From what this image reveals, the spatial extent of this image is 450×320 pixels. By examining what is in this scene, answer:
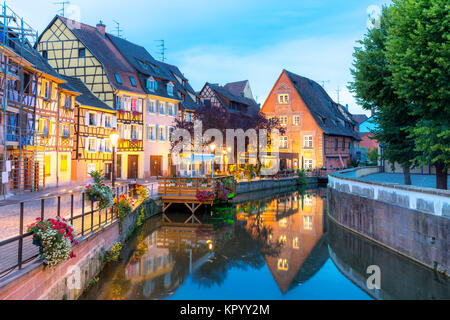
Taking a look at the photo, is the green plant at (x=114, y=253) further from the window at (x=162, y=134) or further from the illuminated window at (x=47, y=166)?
the window at (x=162, y=134)

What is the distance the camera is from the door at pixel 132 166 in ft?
114

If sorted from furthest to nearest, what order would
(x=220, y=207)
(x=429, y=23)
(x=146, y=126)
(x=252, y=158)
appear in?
(x=252, y=158), (x=146, y=126), (x=220, y=207), (x=429, y=23)

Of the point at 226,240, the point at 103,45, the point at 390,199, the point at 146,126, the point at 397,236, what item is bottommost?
the point at 226,240

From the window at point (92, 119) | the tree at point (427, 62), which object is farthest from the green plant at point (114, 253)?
the window at point (92, 119)

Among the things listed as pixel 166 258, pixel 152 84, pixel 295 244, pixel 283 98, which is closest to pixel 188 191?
pixel 295 244

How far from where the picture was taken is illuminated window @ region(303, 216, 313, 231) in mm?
18880

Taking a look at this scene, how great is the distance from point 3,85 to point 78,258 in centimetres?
1425

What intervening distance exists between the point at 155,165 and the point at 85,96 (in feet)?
31.8

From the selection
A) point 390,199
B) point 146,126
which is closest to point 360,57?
point 390,199

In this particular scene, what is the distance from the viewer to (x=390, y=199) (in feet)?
41.1

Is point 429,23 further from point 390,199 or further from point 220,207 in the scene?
point 220,207

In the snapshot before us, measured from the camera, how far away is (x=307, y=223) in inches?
790

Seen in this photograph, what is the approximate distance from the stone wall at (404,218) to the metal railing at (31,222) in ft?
30.0

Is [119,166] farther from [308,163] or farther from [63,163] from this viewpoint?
[308,163]
